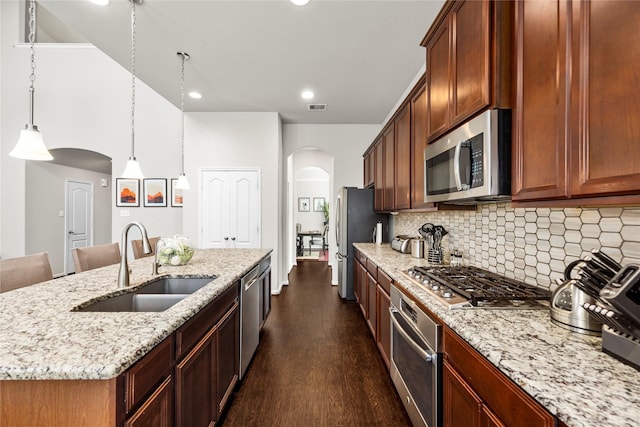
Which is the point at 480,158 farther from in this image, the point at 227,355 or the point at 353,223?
the point at 353,223

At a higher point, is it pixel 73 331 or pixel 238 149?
pixel 238 149

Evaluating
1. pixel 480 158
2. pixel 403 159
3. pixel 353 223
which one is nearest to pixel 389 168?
pixel 403 159

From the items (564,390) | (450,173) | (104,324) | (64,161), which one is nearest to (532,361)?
(564,390)

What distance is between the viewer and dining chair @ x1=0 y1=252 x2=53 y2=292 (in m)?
1.71

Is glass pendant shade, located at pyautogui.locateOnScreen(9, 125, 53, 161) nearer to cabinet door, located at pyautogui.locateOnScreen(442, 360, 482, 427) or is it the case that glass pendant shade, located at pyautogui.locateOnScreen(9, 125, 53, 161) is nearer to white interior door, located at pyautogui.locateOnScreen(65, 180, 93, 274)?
cabinet door, located at pyautogui.locateOnScreen(442, 360, 482, 427)

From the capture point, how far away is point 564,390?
27.3 inches

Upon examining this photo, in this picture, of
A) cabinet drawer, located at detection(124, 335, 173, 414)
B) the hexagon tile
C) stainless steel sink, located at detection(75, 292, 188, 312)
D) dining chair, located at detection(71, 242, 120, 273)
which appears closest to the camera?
cabinet drawer, located at detection(124, 335, 173, 414)

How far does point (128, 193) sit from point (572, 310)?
635 centimetres

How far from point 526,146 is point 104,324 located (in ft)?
5.86

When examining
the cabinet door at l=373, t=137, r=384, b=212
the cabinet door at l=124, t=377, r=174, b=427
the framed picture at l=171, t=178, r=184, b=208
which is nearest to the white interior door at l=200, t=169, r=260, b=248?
the framed picture at l=171, t=178, r=184, b=208

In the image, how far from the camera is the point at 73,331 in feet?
3.31

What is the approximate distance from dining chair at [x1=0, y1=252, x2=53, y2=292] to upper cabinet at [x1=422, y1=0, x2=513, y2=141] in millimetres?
2693

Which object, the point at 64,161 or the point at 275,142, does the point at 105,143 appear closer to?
the point at 64,161

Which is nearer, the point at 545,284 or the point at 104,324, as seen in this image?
the point at 104,324
